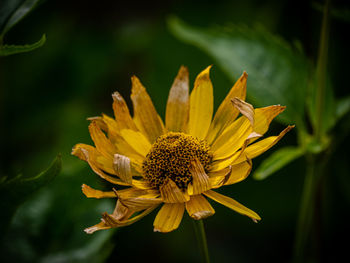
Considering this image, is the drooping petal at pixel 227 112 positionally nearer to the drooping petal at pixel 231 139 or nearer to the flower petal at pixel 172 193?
the drooping petal at pixel 231 139

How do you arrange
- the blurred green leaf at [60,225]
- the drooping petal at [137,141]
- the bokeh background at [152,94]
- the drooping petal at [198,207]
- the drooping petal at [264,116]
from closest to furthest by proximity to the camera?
the drooping petal at [198,207]
the drooping petal at [264,116]
the drooping petal at [137,141]
the blurred green leaf at [60,225]
the bokeh background at [152,94]

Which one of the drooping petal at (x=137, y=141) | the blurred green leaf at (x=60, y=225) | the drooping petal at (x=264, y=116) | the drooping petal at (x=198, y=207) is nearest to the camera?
the drooping petal at (x=198, y=207)

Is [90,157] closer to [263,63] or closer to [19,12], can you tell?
[19,12]

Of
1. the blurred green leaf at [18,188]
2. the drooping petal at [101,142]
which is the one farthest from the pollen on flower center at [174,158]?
the blurred green leaf at [18,188]

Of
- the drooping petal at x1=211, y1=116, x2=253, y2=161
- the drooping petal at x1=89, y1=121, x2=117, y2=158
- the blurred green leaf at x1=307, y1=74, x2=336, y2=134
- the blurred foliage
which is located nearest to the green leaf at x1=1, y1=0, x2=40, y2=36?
the blurred foliage

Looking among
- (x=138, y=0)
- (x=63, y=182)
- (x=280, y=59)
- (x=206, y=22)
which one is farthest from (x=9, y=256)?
(x=138, y=0)

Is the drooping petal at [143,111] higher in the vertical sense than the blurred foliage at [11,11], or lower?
lower

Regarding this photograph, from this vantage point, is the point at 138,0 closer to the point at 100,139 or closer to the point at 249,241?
the point at 249,241
